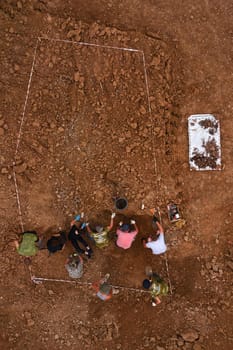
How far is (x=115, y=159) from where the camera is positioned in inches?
330

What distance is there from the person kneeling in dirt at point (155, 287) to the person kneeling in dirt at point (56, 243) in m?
1.71

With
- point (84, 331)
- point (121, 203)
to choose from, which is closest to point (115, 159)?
point (121, 203)

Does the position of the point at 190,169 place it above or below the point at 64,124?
below

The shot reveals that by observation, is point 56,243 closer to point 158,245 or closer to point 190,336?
point 158,245

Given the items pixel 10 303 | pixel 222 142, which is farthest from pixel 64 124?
pixel 10 303

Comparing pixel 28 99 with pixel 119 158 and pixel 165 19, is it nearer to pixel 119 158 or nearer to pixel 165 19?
pixel 119 158

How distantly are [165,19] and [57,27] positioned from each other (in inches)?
79.5

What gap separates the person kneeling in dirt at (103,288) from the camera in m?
8.39

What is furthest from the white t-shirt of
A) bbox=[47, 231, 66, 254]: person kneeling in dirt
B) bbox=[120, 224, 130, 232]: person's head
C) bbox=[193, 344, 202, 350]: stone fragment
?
bbox=[193, 344, 202, 350]: stone fragment

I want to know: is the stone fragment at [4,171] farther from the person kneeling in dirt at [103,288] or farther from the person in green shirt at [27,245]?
the person kneeling in dirt at [103,288]

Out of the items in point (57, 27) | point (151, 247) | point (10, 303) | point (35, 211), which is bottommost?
point (10, 303)

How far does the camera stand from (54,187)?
27.4 ft

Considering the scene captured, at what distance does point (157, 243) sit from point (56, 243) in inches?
73.9

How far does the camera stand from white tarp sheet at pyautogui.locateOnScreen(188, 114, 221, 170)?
836 centimetres
